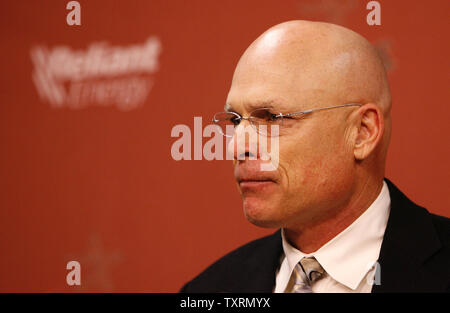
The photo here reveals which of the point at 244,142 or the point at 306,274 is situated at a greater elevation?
the point at 244,142

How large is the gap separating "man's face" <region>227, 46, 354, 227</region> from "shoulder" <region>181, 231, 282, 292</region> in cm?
26

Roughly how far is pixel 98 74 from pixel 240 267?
101 cm

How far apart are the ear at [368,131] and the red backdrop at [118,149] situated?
2.12ft

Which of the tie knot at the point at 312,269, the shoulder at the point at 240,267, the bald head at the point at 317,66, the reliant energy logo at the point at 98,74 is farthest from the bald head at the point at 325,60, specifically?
the reliant energy logo at the point at 98,74

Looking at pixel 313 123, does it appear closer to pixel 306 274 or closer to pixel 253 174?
pixel 253 174

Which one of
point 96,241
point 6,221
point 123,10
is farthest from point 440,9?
point 6,221

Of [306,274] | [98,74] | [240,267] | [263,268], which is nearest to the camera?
[306,274]

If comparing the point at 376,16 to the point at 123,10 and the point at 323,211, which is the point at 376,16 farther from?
the point at 123,10

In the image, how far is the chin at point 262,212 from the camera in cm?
137

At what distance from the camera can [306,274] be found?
4.72 feet

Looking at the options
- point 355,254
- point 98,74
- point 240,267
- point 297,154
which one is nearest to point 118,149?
point 98,74

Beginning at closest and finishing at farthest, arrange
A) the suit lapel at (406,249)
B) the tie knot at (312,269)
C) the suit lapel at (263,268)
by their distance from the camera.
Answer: the suit lapel at (406,249), the tie knot at (312,269), the suit lapel at (263,268)

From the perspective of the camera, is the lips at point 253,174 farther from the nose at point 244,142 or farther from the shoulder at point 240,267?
Answer: the shoulder at point 240,267

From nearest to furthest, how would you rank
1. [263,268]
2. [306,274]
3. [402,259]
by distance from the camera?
[402,259] → [306,274] → [263,268]
